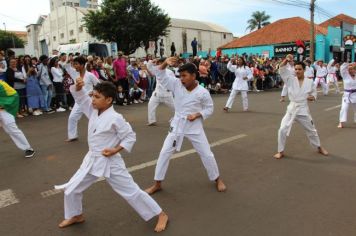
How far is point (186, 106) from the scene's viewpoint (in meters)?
4.68

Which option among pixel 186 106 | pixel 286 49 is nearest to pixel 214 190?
pixel 186 106

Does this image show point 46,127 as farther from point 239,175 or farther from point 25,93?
point 239,175

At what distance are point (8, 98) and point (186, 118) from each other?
344cm

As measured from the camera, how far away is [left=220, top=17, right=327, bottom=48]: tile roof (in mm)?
41375

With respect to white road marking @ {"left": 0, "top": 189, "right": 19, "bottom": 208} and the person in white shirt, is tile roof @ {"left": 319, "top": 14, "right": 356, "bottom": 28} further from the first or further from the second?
white road marking @ {"left": 0, "top": 189, "right": 19, "bottom": 208}

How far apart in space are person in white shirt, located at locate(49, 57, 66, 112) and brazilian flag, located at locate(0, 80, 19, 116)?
590 cm

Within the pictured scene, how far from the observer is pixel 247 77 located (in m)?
12.3

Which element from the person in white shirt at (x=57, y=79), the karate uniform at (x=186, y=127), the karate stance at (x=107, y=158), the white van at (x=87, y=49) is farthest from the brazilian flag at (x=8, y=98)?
the white van at (x=87, y=49)

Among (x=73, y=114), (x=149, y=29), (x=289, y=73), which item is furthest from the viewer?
(x=149, y=29)

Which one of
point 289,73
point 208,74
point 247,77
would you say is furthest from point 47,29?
point 289,73

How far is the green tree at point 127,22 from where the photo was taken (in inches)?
1539

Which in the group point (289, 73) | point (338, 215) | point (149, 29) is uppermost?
point (149, 29)

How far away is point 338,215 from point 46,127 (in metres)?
7.49

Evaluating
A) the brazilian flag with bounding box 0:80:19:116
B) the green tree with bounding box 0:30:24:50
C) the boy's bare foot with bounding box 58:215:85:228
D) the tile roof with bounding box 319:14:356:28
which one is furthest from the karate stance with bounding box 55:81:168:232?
the green tree with bounding box 0:30:24:50
